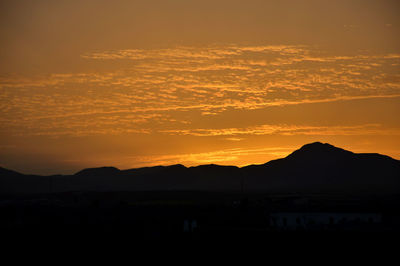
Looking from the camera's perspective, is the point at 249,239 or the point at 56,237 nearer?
the point at 249,239

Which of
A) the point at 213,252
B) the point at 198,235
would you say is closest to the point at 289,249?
the point at 213,252

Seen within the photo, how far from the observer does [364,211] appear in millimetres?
104688

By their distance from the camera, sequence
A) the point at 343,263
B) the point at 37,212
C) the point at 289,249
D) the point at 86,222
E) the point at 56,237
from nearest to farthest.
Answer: the point at 343,263, the point at 289,249, the point at 56,237, the point at 86,222, the point at 37,212

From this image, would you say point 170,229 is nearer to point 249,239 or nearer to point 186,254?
point 249,239

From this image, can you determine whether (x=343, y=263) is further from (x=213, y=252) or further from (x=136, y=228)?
(x=136, y=228)

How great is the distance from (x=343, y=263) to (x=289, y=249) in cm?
1063

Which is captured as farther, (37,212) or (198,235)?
(37,212)

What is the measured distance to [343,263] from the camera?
52.1 meters

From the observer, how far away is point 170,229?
8462 centimetres

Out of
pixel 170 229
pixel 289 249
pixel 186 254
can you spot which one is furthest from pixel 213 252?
pixel 170 229

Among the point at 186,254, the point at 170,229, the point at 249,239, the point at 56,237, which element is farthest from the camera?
the point at 170,229

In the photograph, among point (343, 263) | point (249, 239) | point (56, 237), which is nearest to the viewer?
point (343, 263)

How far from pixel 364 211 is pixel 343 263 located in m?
54.9

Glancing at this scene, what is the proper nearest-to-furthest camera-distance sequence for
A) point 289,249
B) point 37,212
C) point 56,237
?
point 289,249, point 56,237, point 37,212
